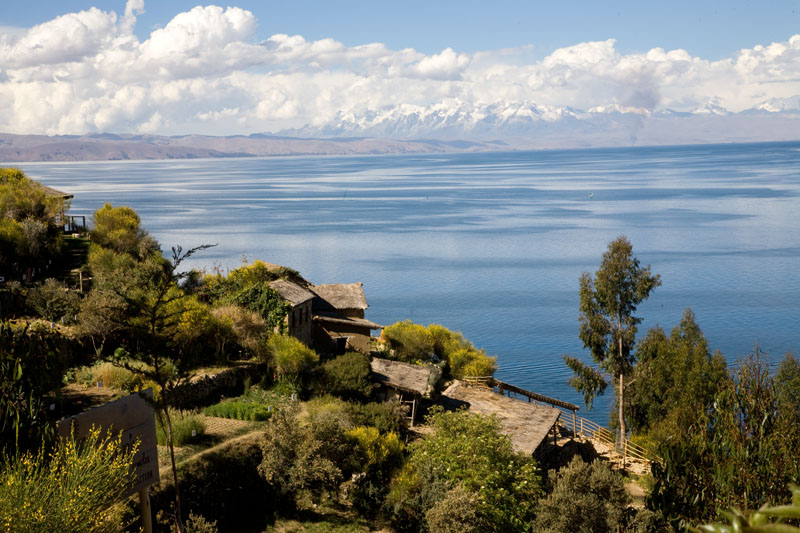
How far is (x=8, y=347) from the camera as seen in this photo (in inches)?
640

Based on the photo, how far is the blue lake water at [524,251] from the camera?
59812mm

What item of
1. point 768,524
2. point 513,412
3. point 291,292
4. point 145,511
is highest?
point 768,524

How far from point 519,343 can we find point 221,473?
39.5 meters

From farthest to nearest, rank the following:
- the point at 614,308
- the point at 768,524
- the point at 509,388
→ the point at 509,388 → the point at 614,308 → the point at 768,524

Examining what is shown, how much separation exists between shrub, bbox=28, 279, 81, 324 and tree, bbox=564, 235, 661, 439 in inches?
959

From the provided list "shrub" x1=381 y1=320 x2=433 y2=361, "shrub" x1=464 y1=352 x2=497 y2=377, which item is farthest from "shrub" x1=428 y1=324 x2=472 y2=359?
"shrub" x1=464 y1=352 x2=497 y2=377

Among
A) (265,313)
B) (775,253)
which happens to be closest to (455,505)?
(265,313)

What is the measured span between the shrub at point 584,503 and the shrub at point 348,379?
9.77 metres

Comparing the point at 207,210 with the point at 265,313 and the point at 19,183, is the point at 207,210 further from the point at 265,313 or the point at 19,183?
the point at 265,313

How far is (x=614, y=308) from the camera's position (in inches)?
1455

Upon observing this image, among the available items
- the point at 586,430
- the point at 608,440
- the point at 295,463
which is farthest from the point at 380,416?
the point at 586,430

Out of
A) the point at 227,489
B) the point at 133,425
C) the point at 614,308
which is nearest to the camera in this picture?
the point at 133,425

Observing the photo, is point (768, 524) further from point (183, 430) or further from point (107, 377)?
point (107, 377)

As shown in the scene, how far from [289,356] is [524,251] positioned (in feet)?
224
